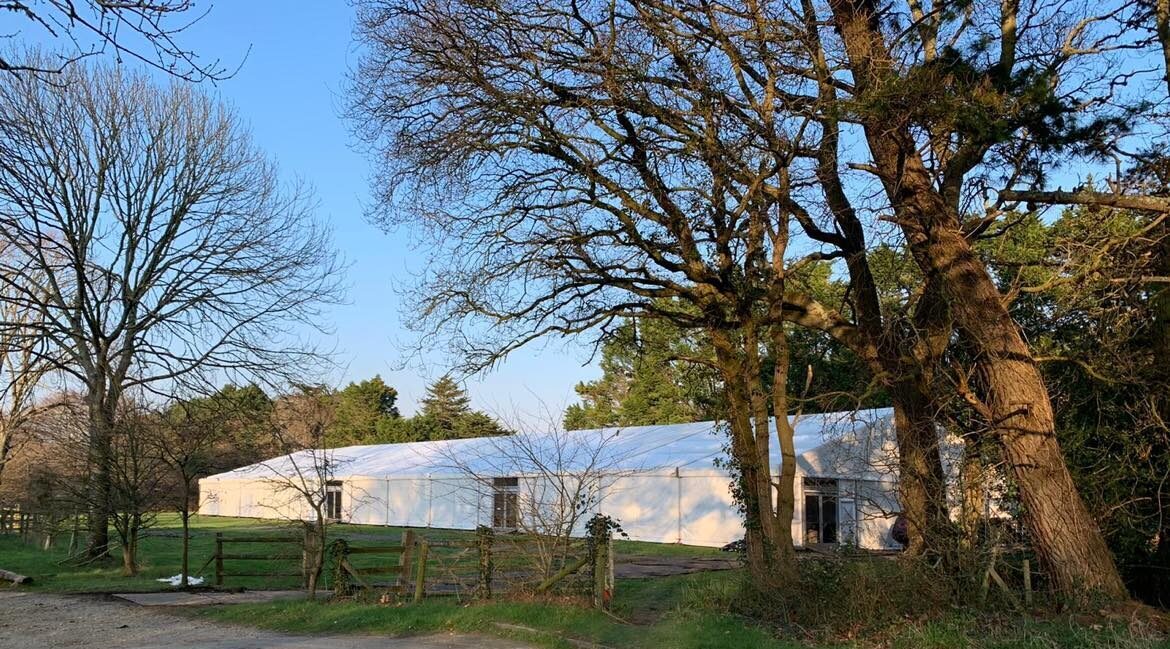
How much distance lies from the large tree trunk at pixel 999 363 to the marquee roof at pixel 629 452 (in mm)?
7627

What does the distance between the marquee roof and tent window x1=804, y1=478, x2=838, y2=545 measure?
60 cm

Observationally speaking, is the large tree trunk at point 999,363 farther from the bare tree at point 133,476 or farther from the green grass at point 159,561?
the bare tree at point 133,476

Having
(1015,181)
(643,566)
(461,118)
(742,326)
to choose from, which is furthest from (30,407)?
(1015,181)

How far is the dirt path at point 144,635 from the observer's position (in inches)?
460

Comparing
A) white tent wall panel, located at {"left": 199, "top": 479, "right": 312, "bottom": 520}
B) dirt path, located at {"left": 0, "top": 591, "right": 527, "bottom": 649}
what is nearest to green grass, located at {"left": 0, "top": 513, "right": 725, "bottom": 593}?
dirt path, located at {"left": 0, "top": 591, "right": 527, "bottom": 649}

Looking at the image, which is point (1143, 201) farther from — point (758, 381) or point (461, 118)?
point (461, 118)

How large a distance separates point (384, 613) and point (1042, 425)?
9.22 m

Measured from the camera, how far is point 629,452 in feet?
111

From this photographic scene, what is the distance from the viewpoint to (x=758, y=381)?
1473 cm

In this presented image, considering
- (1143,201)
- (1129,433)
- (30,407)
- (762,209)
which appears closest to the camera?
(1143,201)

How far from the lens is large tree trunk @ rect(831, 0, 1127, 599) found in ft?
37.3

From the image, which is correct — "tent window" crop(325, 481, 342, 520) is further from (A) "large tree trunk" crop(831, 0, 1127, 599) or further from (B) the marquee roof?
(A) "large tree trunk" crop(831, 0, 1127, 599)

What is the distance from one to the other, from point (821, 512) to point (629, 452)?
302 inches

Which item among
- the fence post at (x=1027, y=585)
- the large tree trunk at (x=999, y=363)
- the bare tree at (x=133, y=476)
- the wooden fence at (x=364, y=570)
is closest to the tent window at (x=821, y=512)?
the large tree trunk at (x=999, y=363)
